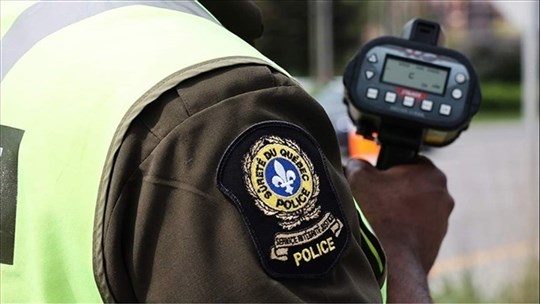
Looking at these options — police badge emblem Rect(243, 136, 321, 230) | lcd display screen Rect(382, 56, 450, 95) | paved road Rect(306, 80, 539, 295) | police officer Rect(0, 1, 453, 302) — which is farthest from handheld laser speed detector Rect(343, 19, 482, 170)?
paved road Rect(306, 80, 539, 295)

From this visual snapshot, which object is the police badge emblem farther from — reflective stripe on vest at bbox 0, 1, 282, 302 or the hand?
the hand

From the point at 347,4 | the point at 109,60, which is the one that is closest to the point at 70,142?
the point at 109,60

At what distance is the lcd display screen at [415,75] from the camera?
1584 mm

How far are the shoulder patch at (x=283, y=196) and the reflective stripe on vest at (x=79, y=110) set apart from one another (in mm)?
98

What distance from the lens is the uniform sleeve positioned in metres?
0.93

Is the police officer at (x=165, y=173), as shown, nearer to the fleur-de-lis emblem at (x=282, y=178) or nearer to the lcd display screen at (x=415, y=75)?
the fleur-de-lis emblem at (x=282, y=178)

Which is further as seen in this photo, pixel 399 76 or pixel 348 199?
pixel 399 76

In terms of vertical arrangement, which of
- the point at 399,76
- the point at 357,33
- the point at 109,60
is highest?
the point at 109,60

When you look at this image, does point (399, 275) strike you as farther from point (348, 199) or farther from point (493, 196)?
point (493, 196)

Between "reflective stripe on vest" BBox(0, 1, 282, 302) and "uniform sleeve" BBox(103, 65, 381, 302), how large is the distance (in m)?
0.02

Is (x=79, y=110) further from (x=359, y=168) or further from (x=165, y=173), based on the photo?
(x=359, y=168)

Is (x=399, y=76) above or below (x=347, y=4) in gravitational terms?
above

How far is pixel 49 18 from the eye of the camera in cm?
114

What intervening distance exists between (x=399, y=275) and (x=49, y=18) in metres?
0.61
